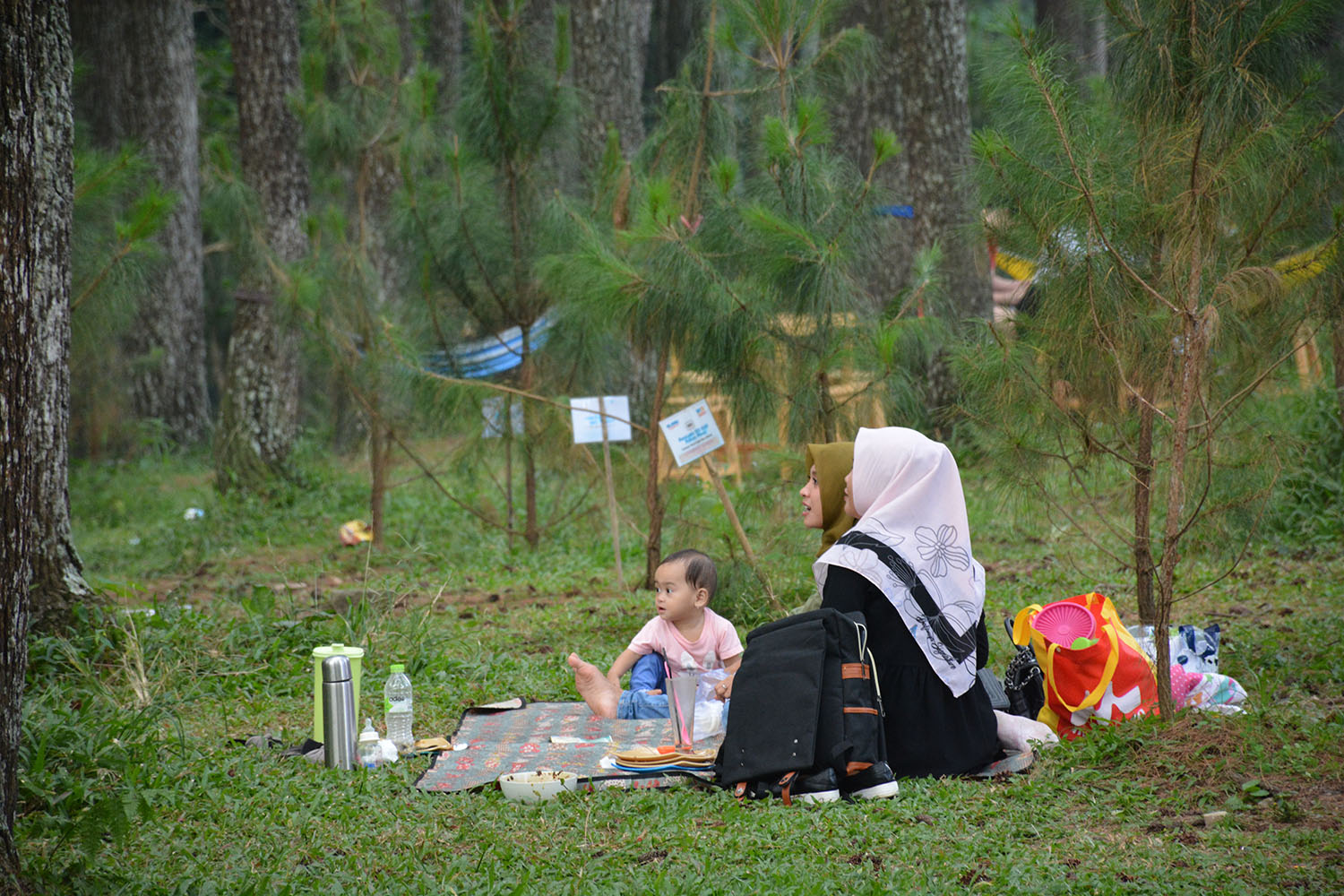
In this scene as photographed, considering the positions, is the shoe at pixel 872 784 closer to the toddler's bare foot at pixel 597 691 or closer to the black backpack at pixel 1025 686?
the black backpack at pixel 1025 686

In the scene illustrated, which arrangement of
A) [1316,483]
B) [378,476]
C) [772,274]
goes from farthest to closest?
[378,476] < [1316,483] < [772,274]

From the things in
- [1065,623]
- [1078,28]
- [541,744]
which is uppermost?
[1078,28]

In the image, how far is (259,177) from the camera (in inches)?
372

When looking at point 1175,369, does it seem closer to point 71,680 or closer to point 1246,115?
point 1246,115

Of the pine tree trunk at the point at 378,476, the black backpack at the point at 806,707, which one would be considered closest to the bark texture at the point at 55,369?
the black backpack at the point at 806,707

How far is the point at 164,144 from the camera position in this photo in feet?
41.5

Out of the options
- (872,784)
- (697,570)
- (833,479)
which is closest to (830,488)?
(833,479)

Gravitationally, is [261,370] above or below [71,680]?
above

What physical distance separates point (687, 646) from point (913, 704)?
3.36ft

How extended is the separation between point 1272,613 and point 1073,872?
2.90 meters

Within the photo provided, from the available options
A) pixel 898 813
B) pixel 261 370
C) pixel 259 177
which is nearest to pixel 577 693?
pixel 898 813

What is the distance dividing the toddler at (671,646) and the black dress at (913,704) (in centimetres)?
76

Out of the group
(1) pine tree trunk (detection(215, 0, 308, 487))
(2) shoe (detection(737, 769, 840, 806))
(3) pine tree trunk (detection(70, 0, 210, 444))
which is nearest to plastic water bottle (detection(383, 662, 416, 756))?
(2) shoe (detection(737, 769, 840, 806))

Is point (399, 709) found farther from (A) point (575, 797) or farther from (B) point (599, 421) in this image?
(B) point (599, 421)
